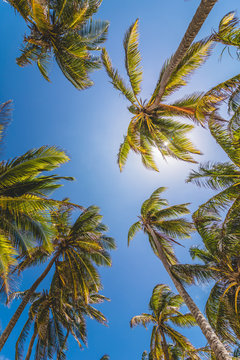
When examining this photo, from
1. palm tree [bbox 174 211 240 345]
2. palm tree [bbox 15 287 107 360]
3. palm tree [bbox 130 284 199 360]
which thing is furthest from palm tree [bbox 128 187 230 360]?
palm tree [bbox 15 287 107 360]

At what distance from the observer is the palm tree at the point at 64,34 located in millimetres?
6719

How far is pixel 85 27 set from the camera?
26.0 ft

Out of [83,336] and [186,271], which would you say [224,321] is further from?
[83,336]

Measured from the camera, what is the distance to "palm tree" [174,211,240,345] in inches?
271

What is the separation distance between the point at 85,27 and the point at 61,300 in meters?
12.2

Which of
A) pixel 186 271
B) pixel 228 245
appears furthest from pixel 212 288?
pixel 228 245

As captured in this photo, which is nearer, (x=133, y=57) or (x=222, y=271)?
(x=222, y=271)

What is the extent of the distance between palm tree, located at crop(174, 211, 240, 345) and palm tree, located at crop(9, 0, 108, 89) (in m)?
7.86

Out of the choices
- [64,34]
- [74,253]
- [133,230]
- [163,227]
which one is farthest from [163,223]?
[64,34]

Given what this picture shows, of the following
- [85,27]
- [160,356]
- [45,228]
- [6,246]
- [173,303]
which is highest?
[85,27]

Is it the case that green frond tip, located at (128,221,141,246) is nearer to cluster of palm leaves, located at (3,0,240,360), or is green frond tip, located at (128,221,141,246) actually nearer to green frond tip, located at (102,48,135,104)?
cluster of palm leaves, located at (3,0,240,360)

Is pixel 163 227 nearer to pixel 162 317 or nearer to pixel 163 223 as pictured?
pixel 163 223

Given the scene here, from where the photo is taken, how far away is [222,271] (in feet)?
24.1

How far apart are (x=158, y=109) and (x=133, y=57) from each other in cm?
254
